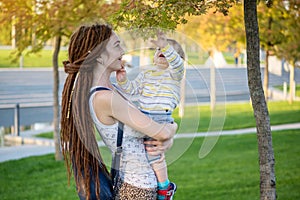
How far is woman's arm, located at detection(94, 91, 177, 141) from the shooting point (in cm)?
320

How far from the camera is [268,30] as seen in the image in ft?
56.7

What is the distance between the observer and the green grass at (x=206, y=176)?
27.7 ft

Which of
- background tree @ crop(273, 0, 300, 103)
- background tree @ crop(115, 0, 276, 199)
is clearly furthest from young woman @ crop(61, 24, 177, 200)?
background tree @ crop(273, 0, 300, 103)

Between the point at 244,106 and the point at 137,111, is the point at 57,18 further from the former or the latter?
the point at 244,106

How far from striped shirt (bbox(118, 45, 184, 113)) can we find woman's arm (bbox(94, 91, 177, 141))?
0.36 ft

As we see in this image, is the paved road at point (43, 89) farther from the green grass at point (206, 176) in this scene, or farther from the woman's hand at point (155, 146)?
the green grass at point (206, 176)

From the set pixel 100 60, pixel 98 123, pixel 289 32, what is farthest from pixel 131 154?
pixel 289 32

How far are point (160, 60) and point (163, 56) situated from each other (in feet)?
0.09

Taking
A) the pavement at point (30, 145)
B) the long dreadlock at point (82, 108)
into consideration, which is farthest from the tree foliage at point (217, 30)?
the long dreadlock at point (82, 108)

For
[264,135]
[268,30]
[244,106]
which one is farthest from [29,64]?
[264,135]

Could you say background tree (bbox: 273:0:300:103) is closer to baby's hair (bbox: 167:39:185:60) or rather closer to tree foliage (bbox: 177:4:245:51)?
tree foliage (bbox: 177:4:245:51)

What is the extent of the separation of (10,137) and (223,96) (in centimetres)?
1188

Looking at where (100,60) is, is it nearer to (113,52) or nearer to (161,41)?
(113,52)

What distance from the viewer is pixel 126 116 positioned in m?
3.21
